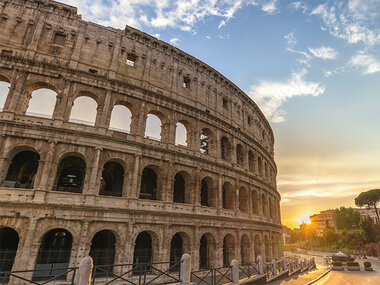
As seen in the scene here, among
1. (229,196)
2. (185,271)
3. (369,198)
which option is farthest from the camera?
(369,198)

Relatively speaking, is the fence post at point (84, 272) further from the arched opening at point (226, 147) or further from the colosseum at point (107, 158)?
the arched opening at point (226, 147)

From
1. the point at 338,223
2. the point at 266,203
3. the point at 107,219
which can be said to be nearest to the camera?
the point at 107,219

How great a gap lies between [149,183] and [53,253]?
7902 mm

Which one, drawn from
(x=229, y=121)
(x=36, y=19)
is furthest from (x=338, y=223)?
(x=36, y=19)

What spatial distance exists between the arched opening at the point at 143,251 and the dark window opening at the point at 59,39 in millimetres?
16262

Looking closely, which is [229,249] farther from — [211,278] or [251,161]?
[251,161]

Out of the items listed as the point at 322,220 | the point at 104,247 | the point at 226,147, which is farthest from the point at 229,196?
the point at 322,220

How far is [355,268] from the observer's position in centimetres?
2519

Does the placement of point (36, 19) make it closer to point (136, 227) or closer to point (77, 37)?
point (77, 37)

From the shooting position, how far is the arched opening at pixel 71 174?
16016mm

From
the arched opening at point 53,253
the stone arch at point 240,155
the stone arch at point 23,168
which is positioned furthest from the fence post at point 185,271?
the stone arch at point 240,155

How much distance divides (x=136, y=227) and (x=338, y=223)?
293ft

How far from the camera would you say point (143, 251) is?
16547 mm

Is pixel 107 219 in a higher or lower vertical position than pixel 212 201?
lower
